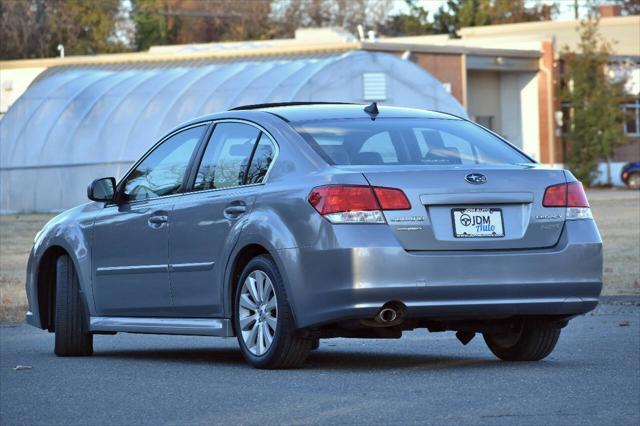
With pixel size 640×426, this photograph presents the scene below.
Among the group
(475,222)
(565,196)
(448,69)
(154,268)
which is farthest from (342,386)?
(448,69)

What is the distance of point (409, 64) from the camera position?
44531mm

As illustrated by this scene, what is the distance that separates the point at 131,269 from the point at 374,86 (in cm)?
3284

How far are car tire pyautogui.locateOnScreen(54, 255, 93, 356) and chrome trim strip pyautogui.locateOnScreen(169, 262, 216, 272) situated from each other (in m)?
1.30

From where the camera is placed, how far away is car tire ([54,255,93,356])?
11266 millimetres

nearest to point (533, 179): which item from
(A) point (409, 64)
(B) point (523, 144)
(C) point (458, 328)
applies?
(C) point (458, 328)

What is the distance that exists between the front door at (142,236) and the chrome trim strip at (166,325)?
0.05 meters

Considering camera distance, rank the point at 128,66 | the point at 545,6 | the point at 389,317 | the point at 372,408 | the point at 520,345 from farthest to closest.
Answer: the point at 545,6 → the point at 128,66 → the point at 520,345 → the point at 389,317 → the point at 372,408

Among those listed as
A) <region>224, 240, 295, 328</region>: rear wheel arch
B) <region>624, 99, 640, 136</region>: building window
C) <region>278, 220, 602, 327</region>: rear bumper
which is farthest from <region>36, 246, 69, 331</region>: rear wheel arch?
<region>624, 99, 640, 136</region>: building window

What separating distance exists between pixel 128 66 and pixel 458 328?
141 feet

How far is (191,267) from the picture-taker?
33.1 feet

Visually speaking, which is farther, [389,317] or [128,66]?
[128,66]

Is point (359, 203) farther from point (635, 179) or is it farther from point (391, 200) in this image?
point (635, 179)

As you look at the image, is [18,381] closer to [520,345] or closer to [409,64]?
[520,345]

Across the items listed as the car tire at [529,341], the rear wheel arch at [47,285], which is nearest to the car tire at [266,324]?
the car tire at [529,341]
